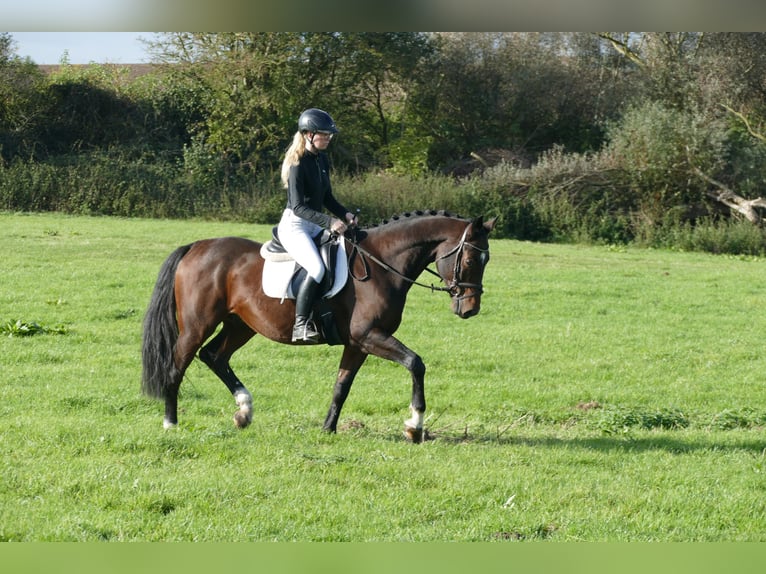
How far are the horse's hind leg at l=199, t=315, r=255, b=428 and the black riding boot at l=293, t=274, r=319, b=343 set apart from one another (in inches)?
30.1

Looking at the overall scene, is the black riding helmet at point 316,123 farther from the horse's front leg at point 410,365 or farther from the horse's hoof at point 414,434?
the horse's hoof at point 414,434

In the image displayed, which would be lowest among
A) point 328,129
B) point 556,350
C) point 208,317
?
point 556,350

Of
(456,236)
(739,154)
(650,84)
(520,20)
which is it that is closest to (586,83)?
(650,84)

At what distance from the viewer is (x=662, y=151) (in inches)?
1182

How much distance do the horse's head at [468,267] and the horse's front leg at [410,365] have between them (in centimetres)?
58

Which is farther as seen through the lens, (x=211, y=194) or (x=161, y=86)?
(x=161, y=86)

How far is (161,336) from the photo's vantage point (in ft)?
28.9

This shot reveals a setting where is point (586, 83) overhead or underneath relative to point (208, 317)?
overhead

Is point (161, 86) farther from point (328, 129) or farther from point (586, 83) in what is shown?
point (328, 129)

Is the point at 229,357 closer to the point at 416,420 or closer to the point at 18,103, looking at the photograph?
the point at 416,420

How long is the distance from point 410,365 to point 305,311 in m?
1.07

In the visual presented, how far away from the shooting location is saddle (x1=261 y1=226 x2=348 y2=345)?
27.3 feet

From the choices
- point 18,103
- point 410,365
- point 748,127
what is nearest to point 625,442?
point 410,365

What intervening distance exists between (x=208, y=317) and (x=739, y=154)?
26.7 m
